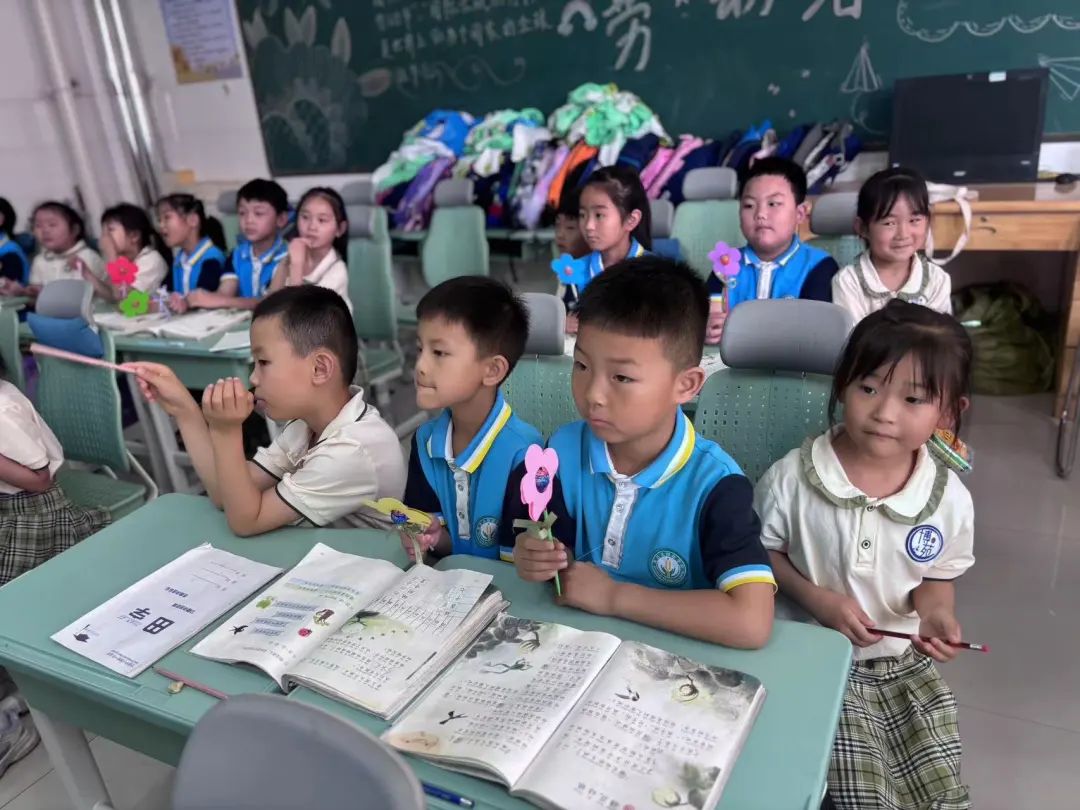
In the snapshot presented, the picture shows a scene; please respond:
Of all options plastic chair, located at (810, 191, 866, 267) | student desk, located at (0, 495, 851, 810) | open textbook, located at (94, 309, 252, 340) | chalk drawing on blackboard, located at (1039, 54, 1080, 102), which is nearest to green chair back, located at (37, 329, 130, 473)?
open textbook, located at (94, 309, 252, 340)

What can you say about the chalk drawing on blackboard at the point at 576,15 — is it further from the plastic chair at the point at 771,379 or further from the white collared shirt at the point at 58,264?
the plastic chair at the point at 771,379

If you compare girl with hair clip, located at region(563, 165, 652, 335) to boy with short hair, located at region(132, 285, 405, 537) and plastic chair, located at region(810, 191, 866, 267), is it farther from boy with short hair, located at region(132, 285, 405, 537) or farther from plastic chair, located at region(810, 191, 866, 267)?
boy with short hair, located at region(132, 285, 405, 537)

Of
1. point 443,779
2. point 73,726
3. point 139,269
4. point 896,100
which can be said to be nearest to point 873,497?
point 443,779

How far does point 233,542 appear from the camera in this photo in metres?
1.30

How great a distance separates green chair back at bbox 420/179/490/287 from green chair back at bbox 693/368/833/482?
2.19 meters

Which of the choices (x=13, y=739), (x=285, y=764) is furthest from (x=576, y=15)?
(x=285, y=764)

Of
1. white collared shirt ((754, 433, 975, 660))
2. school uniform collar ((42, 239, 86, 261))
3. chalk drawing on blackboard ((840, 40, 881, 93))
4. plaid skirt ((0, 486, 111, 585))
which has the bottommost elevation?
plaid skirt ((0, 486, 111, 585))

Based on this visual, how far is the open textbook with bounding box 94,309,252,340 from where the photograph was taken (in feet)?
8.65

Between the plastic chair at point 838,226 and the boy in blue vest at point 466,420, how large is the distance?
1.81 m

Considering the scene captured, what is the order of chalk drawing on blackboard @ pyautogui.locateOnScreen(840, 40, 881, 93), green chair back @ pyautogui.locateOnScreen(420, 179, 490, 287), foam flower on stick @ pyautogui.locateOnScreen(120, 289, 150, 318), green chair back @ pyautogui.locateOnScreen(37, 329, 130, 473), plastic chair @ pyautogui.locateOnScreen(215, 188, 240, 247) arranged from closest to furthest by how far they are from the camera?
green chair back @ pyautogui.locateOnScreen(37, 329, 130, 473) → foam flower on stick @ pyautogui.locateOnScreen(120, 289, 150, 318) → green chair back @ pyautogui.locateOnScreen(420, 179, 490, 287) → chalk drawing on blackboard @ pyautogui.locateOnScreen(840, 40, 881, 93) → plastic chair @ pyautogui.locateOnScreen(215, 188, 240, 247)

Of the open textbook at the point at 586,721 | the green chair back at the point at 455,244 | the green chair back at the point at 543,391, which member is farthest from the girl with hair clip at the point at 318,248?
the open textbook at the point at 586,721

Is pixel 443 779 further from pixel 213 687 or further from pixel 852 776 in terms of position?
pixel 852 776

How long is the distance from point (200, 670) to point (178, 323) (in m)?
2.09

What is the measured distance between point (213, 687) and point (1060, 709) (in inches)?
67.9
